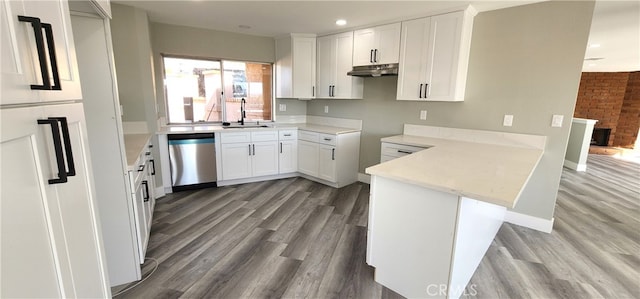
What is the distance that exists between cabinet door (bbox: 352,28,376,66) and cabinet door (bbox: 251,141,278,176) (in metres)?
1.78

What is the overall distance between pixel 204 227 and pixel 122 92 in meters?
1.92

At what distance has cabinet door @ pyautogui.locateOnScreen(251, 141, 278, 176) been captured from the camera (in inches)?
167

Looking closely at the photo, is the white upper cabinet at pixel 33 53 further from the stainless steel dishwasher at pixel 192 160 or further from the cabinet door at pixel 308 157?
the cabinet door at pixel 308 157

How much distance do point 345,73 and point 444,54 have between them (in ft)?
4.65

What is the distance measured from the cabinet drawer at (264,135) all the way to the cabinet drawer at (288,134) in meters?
0.09

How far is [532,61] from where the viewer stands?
2824 mm

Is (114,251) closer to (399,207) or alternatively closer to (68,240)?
(68,240)

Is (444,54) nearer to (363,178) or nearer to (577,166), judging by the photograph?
(363,178)

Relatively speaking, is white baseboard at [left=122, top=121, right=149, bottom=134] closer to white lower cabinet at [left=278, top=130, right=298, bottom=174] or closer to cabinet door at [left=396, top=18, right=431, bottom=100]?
white lower cabinet at [left=278, top=130, right=298, bottom=174]

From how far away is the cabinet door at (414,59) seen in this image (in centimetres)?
323

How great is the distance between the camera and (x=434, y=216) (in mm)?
1696

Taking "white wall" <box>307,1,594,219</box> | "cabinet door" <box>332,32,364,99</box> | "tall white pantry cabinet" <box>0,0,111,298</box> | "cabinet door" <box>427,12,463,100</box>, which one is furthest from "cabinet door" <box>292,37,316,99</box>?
"tall white pantry cabinet" <box>0,0,111,298</box>

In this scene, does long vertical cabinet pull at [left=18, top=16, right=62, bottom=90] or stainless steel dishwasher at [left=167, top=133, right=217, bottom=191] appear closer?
long vertical cabinet pull at [left=18, top=16, right=62, bottom=90]

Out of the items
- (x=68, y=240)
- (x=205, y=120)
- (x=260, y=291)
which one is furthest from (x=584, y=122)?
(x=68, y=240)
